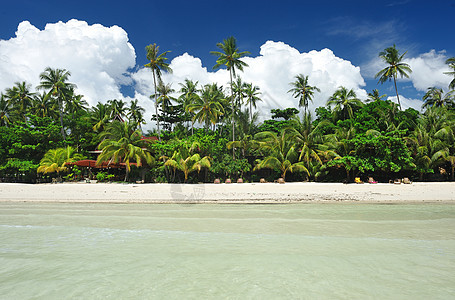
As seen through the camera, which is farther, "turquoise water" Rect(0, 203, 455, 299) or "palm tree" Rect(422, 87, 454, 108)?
"palm tree" Rect(422, 87, 454, 108)

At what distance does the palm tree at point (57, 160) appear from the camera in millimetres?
22070

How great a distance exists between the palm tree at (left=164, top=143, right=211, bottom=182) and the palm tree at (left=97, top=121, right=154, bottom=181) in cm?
242

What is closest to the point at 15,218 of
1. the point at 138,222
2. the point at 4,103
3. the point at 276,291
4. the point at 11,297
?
the point at 138,222

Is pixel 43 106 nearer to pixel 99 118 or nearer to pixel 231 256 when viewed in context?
pixel 99 118

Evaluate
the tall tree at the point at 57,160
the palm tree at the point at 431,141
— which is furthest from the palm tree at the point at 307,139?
the tall tree at the point at 57,160

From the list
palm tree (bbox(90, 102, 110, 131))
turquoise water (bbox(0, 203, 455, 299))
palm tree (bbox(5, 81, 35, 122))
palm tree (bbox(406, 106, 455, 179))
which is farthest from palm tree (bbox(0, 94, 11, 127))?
palm tree (bbox(406, 106, 455, 179))

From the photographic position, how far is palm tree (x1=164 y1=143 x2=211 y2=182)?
2020cm

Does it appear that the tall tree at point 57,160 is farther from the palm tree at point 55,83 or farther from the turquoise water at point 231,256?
the turquoise water at point 231,256

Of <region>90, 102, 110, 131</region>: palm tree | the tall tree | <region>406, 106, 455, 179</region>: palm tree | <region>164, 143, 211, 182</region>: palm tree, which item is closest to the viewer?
<region>406, 106, 455, 179</region>: palm tree

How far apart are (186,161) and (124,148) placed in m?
5.37

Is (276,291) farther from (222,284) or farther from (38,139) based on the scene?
(38,139)

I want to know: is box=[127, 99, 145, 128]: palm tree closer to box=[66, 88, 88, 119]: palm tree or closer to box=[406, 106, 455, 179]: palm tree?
box=[66, 88, 88, 119]: palm tree

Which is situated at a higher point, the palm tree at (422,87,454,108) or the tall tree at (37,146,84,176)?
the palm tree at (422,87,454,108)

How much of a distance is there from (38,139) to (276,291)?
28.7 meters
